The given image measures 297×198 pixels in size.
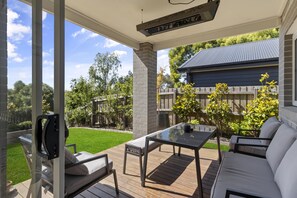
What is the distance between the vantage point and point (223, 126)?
15.5 ft

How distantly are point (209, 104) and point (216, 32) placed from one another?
74.0 inches

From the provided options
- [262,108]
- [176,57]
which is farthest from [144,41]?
[176,57]

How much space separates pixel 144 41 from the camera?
4.59 meters

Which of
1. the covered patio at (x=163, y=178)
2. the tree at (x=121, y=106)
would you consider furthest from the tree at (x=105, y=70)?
the covered patio at (x=163, y=178)

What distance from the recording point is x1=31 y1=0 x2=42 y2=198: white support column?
0.88 metres

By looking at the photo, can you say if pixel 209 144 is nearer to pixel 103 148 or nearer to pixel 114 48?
pixel 103 148

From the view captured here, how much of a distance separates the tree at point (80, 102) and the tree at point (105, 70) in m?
0.55

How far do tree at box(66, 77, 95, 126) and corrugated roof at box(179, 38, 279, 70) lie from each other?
4386mm

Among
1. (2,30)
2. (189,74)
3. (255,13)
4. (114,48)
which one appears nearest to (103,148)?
(2,30)

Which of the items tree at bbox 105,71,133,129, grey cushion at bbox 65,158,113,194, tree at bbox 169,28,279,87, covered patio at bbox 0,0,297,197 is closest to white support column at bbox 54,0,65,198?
covered patio at bbox 0,0,297,197

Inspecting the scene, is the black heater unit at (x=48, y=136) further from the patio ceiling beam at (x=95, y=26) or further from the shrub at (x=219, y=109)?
the shrub at (x=219, y=109)

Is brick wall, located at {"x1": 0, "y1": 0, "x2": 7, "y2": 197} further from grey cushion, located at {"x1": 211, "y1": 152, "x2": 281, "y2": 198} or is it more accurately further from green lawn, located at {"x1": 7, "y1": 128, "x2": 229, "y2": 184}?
grey cushion, located at {"x1": 211, "y1": 152, "x2": 281, "y2": 198}

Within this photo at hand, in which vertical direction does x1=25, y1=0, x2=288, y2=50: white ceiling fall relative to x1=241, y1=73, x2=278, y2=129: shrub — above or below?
above

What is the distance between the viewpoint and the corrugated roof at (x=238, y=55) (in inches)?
269
